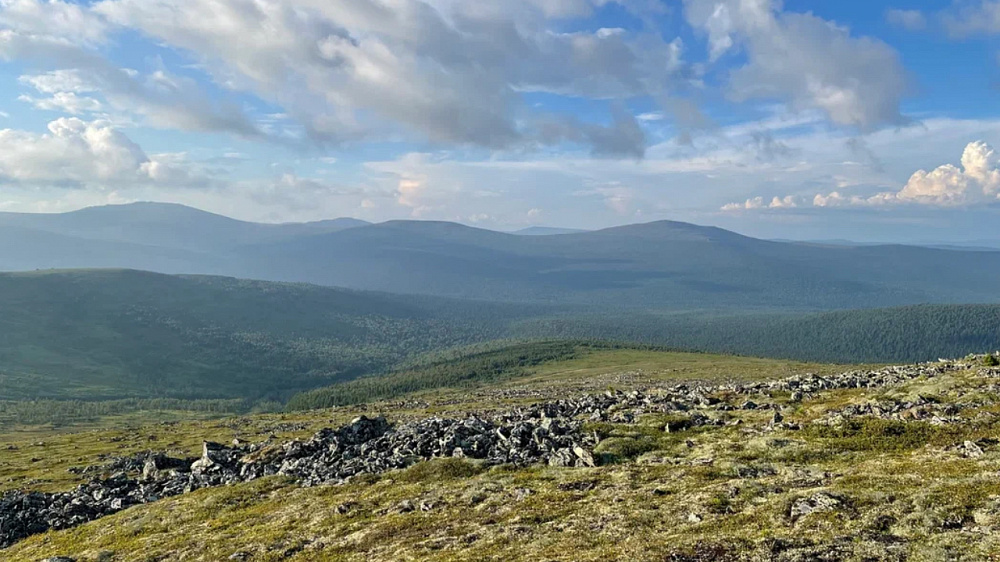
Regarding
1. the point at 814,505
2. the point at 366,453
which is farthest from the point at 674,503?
the point at 366,453

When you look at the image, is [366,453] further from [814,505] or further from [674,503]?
[814,505]

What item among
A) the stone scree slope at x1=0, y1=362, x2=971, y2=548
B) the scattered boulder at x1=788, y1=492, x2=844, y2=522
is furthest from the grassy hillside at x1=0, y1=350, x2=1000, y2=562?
the stone scree slope at x1=0, y1=362, x2=971, y2=548

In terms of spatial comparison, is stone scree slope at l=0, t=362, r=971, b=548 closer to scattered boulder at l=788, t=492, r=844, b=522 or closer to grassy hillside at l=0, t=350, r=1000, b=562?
grassy hillside at l=0, t=350, r=1000, b=562

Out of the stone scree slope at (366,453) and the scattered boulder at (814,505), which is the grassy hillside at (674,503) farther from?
the stone scree slope at (366,453)

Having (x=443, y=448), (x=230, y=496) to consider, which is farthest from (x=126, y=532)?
(x=443, y=448)

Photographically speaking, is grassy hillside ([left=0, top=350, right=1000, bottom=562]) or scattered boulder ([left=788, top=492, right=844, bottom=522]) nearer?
grassy hillside ([left=0, top=350, right=1000, bottom=562])

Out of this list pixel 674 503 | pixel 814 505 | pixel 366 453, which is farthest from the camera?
pixel 366 453

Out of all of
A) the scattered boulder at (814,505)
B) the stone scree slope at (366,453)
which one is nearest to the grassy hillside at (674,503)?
the scattered boulder at (814,505)

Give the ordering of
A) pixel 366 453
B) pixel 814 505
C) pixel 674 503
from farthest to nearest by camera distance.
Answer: pixel 366 453, pixel 674 503, pixel 814 505
